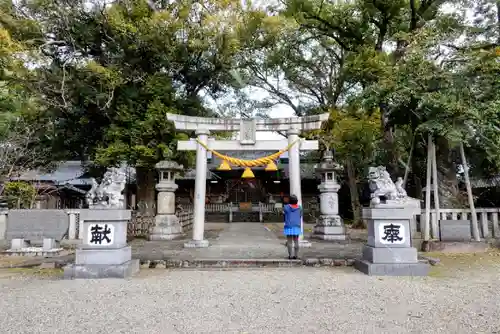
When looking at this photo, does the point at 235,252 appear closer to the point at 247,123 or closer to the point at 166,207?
the point at 247,123

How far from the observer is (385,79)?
1048cm

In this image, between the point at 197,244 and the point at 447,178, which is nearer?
the point at 197,244

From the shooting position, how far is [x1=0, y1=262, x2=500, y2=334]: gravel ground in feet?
12.9

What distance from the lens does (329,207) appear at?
12.7 m

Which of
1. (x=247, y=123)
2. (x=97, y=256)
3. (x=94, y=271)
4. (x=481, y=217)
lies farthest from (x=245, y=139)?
(x=481, y=217)

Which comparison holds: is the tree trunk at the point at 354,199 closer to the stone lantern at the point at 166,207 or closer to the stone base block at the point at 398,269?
the stone lantern at the point at 166,207

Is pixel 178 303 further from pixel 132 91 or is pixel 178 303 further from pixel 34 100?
pixel 34 100

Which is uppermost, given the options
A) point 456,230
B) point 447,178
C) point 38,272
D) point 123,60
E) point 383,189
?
point 123,60

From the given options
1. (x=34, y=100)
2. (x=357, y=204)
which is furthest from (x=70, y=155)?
(x=357, y=204)

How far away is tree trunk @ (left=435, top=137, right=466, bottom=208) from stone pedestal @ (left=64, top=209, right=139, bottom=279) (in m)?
10.3

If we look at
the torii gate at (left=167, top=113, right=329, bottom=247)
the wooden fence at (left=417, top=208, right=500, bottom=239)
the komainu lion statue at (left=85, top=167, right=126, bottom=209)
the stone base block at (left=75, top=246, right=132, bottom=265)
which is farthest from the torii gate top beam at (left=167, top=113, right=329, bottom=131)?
the stone base block at (left=75, top=246, right=132, bottom=265)

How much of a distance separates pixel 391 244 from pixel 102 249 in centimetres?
584

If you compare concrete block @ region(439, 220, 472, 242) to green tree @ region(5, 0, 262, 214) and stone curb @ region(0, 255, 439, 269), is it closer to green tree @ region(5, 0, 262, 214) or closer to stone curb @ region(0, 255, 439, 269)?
stone curb @ region(0, 255, 439, 269)

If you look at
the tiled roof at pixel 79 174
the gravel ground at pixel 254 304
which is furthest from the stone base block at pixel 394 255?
the tiled roof at pixel 79 174
